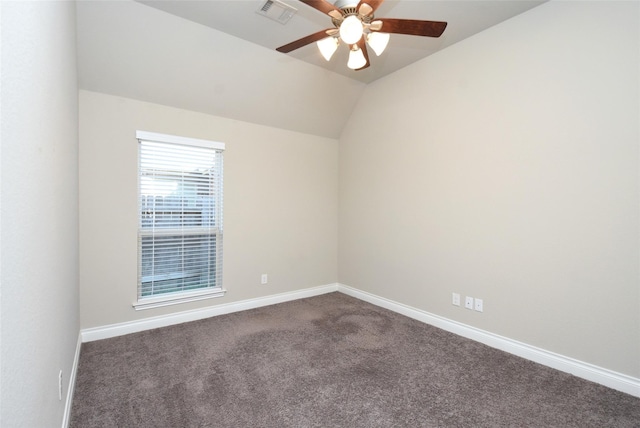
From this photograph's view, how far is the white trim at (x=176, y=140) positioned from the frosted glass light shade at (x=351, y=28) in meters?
2.22

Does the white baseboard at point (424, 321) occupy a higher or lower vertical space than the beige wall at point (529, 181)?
lower

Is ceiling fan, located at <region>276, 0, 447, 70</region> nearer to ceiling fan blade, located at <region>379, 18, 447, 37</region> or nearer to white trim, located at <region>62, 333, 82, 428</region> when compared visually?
ceiling fan blade, located at <region>379, 18, 447, 37</region>

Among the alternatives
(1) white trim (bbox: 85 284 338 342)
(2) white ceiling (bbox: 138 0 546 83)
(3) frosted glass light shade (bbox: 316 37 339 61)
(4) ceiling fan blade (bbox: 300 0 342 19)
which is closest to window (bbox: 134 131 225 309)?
(1) white trim (bbox: 85 284 338 342)

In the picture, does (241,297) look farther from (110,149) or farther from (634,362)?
(634,362)

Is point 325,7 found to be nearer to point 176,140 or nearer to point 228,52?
point 228,52

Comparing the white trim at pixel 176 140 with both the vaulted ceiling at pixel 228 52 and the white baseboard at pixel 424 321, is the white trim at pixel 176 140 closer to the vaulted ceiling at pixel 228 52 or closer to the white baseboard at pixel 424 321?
the vaulted ceiling at pixel 228 52

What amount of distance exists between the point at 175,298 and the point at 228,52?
2.70 m

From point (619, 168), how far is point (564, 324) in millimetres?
1265

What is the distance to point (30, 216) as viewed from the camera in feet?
3.19

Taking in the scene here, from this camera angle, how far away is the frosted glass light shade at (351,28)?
185cm

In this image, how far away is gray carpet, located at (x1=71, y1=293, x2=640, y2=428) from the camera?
1.91m

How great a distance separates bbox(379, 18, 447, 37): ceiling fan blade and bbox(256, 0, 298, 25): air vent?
1.02m

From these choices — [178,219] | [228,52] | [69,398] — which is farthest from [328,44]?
[69,398]

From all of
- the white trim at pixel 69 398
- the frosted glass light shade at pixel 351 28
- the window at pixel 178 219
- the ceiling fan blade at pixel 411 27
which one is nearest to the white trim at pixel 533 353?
the window at pixel 178 219
